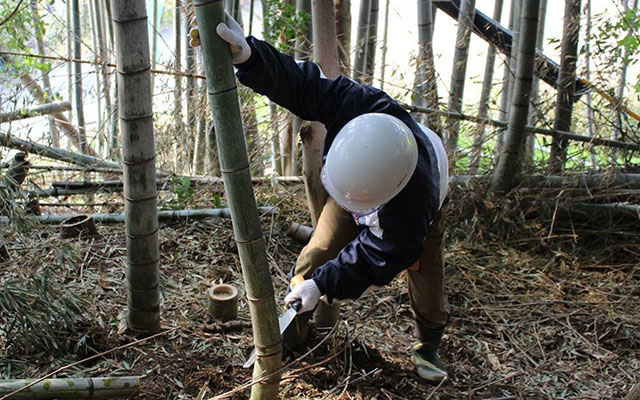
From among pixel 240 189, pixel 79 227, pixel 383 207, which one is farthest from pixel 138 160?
pixel 79 227

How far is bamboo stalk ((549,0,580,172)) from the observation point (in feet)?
13.9

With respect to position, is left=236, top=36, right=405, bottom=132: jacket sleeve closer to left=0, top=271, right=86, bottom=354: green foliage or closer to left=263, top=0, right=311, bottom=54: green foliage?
left=0, top=271, right=86, bottom=354: green foliage

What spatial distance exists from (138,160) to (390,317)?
1.82 meters

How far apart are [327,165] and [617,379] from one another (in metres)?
1.95

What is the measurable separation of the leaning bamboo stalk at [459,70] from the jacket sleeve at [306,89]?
2.12m

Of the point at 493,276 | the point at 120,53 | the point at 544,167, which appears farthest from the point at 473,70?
the point at 120,53

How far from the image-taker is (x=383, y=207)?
90.0 inches

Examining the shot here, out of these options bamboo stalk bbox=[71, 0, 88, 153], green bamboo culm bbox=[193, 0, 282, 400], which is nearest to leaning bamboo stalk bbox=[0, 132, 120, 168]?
bamboo stalk bbox=[71, 0, 88, 153]

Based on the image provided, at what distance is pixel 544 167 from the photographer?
4531mm

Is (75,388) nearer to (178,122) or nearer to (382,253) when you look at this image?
(382,253)

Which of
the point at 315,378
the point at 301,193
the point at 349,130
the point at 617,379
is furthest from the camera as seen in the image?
the point at 301,193

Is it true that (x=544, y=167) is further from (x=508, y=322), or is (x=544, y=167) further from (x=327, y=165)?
(x=327, y=165)

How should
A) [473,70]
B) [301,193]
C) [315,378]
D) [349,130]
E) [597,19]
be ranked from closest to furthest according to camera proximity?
[349,130], [315,378], [597,19], [301,193], [473,70]

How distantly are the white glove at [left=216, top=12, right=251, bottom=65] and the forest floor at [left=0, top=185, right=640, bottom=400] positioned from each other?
4.06 feet
